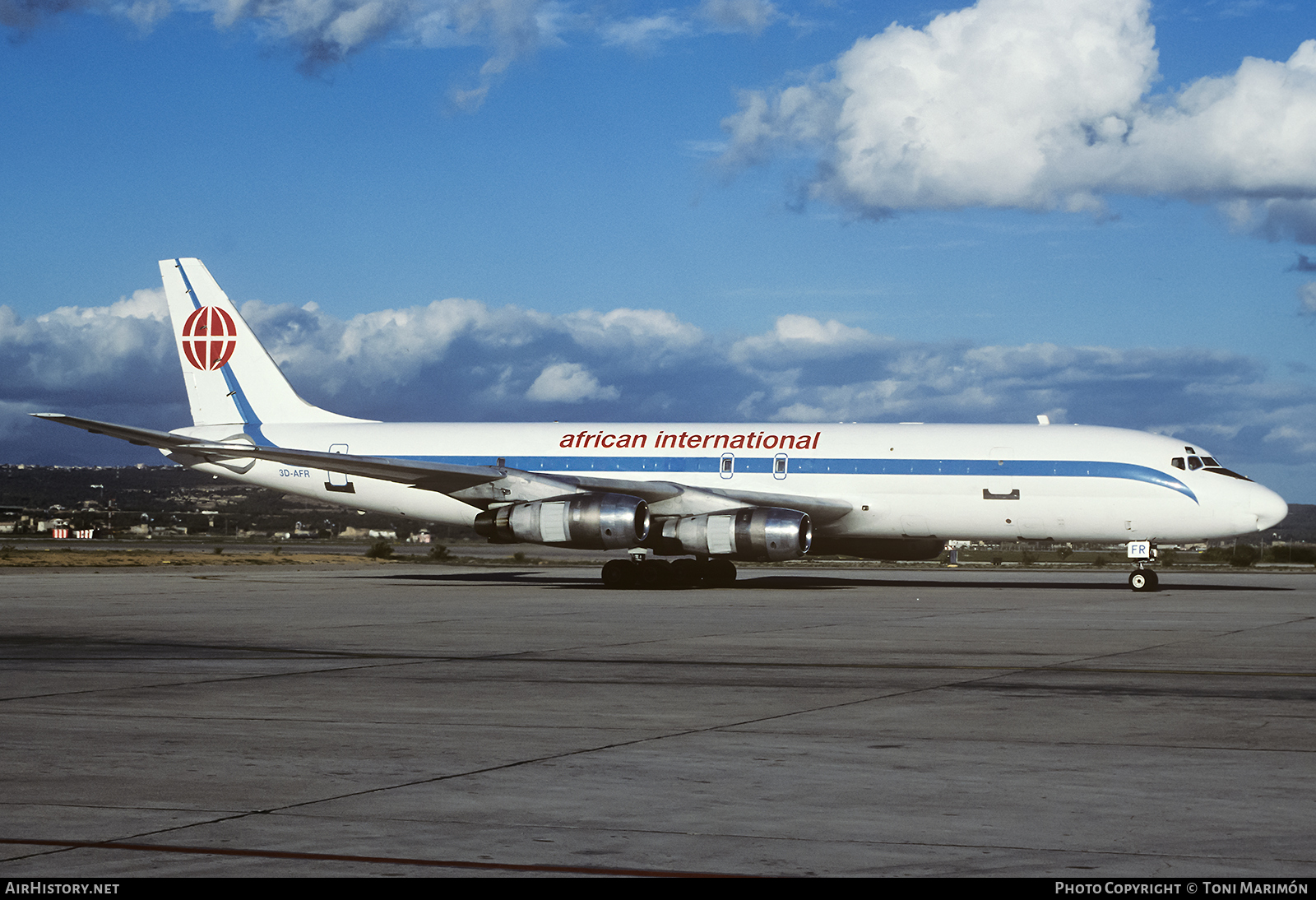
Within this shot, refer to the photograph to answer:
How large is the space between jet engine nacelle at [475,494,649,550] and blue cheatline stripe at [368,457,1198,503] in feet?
10.7

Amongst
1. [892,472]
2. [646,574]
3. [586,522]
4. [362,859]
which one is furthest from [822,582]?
[362,859]

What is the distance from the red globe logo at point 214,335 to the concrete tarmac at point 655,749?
19.9m

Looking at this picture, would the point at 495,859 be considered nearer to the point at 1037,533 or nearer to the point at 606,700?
the point at 606,700

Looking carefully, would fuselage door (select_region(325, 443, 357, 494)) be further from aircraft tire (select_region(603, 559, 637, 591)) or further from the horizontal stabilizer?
aircraft tire (select_region(603, 559, 637, 591))

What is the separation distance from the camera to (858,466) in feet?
113

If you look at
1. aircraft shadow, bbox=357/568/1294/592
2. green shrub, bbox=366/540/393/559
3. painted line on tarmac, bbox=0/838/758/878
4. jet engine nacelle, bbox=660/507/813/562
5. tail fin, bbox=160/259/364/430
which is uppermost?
tail fin, bbox=160/259/364/430

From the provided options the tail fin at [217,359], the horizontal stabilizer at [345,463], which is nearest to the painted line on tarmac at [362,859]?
the horizontal stabilizer at [345,463]

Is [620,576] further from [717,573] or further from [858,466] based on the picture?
[858,466]

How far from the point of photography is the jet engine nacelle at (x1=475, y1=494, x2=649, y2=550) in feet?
107

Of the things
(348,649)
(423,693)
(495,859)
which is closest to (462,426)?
(348,649)

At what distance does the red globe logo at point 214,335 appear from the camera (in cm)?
4116

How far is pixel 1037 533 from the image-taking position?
33.4 meters

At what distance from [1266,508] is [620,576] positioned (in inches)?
625

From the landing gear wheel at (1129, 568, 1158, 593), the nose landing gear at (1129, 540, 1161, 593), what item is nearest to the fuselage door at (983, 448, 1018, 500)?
the nose landing gear at (1129, 540, 1161, 593)
